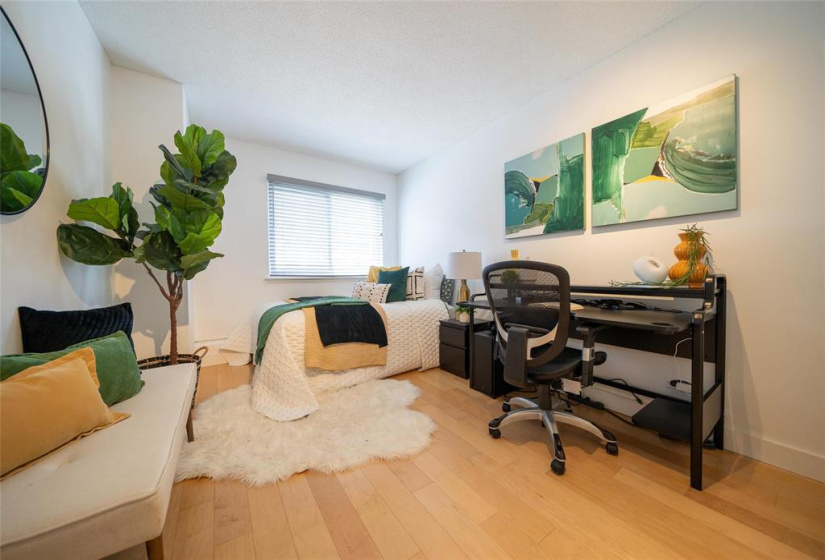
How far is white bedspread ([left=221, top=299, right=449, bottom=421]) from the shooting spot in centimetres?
199

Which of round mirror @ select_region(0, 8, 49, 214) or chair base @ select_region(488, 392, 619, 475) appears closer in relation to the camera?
round mirror @ select_region(0, 8, 49, 214)

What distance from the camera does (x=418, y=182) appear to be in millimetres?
4020

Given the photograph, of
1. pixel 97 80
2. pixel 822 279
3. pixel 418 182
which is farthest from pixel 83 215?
pixel 822 279

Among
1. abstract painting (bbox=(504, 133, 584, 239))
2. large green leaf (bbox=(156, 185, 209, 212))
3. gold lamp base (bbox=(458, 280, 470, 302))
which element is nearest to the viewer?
large green leaf (bbox=(156, 185, 209, 212))

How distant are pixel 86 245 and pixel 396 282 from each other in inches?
93.5

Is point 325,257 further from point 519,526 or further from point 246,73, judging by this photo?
point 519,526

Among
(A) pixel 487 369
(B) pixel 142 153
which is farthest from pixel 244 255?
(A) pixel 487 369

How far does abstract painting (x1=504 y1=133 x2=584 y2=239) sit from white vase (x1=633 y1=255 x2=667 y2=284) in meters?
0.65

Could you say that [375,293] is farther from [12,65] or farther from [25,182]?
[12,65]

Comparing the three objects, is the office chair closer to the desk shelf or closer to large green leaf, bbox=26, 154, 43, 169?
the desk shelf

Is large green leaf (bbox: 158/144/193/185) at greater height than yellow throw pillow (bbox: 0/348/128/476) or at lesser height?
greater

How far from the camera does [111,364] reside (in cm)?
113

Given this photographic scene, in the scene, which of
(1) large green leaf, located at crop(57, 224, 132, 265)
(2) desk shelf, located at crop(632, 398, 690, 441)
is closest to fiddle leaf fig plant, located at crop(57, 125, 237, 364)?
(1) large green leaf, located at crop(57, 224, 132, 265)

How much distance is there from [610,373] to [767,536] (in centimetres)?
105
